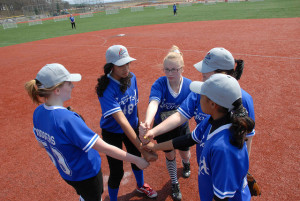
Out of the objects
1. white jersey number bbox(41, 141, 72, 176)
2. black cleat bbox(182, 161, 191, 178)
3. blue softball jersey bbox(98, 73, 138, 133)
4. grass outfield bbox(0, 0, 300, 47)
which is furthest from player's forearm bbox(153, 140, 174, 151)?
grass outfield bbox(0, 0, 300, 47)

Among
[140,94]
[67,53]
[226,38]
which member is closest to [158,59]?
[140,94]

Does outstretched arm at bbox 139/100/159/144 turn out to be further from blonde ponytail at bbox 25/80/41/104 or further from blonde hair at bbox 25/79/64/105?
blonde ponytail at bbox 25/80/41/104

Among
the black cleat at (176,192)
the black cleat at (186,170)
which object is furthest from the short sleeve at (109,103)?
the black cleat at (186,170)

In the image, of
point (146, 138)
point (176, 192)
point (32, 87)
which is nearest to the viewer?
point (32, 87)

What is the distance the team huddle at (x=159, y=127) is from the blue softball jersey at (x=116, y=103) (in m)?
0.01

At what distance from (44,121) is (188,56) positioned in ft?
31.9

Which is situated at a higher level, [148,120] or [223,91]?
[223,91]

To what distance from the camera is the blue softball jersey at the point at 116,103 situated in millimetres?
2711

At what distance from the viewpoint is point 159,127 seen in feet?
8.66

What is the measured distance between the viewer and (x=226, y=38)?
14.3m

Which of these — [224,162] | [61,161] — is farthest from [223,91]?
[61,161]

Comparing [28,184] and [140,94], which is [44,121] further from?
[140,94]

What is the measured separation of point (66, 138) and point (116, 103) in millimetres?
867

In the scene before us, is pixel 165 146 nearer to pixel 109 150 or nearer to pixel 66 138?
pixel 109 150
